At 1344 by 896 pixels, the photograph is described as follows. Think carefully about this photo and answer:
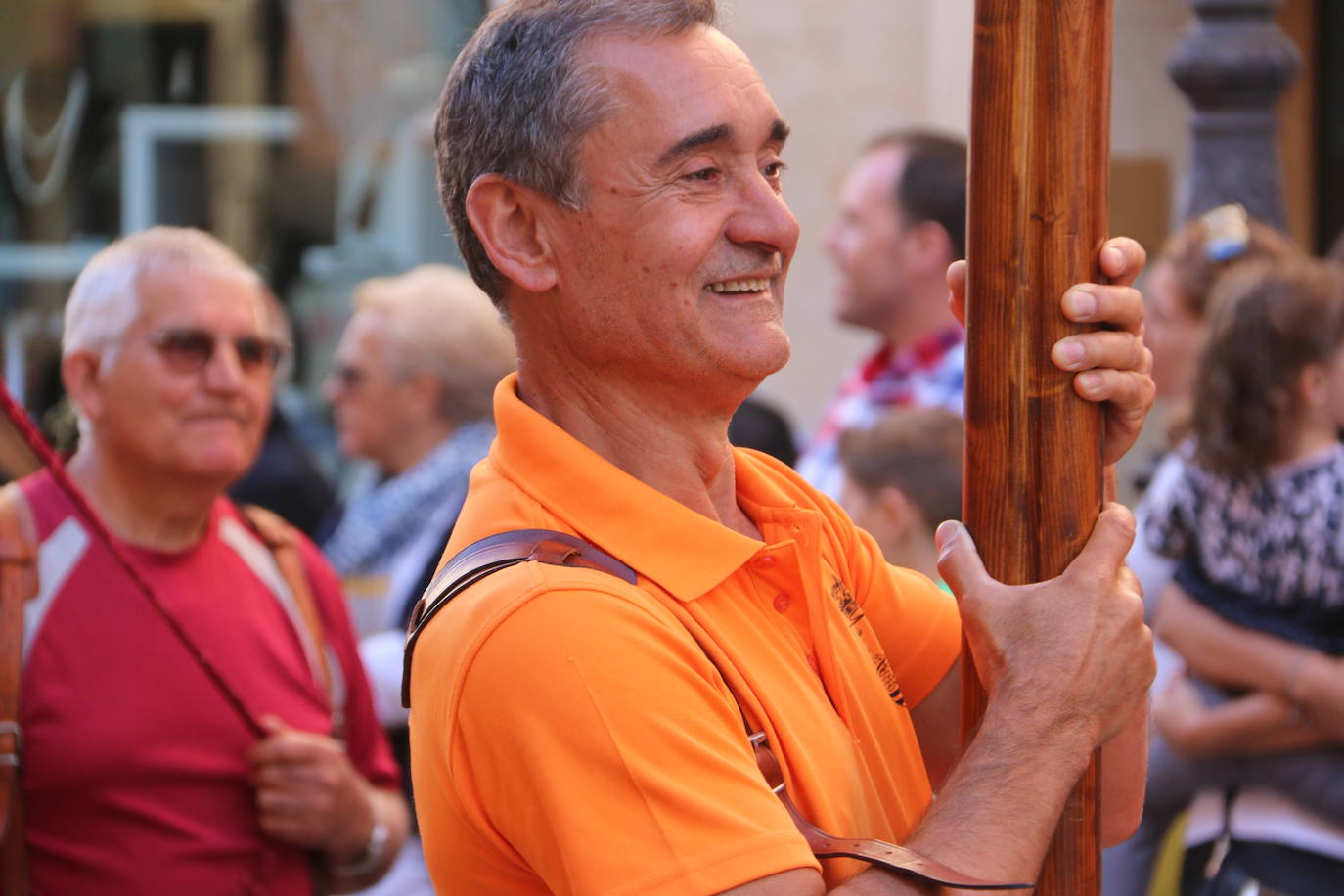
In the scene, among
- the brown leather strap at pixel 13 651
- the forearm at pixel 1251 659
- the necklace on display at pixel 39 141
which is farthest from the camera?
the necklace on display at pixel 39 141

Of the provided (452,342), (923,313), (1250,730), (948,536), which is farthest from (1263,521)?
(452,342)

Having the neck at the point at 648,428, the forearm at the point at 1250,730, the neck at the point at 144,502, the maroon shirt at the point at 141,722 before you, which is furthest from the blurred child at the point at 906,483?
the neck at the point at 648,428

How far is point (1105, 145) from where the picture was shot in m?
1.69

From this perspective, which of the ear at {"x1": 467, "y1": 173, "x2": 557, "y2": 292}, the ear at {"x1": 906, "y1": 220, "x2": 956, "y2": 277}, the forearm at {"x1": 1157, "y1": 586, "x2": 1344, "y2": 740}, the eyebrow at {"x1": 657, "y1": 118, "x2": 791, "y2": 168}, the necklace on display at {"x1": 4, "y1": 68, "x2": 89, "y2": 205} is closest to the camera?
the eyebrow at {"x1": 657, "y1": 118, "x2": 791, "y2": 168}

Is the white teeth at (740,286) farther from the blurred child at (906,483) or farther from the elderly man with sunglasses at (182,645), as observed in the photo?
the blurred child at (906,483)

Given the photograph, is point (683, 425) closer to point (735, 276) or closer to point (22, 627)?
point (735, 276)

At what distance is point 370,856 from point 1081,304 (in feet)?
7.98

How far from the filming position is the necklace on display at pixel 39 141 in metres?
8.97

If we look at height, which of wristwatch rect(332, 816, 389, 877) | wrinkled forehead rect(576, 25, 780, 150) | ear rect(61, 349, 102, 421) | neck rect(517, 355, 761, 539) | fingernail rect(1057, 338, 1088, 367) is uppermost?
wrinkled forehead rect(576, 25, 780, 150)

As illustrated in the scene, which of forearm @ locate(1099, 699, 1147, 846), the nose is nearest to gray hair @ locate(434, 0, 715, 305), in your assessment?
the nose

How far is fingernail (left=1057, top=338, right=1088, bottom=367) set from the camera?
5.42ft

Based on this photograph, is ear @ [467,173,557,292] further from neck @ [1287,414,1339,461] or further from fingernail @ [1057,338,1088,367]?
neck @ [1287,414,1339,461]

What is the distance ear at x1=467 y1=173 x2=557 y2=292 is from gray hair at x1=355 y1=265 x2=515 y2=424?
10.9 ft

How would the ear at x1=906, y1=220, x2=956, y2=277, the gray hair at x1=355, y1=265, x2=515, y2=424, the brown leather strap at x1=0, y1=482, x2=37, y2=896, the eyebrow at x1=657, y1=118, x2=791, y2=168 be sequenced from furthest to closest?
the gray hair at x1=355, y1=265, x2=515, y2=424 → the ear at x1=906, y1=220, x2=956, y2=277 → the brown leather strap at x1=0, y1=482, x2=37, y2=896 → the eyebrow at x1=657, y1=118, x2=791, y2=168
